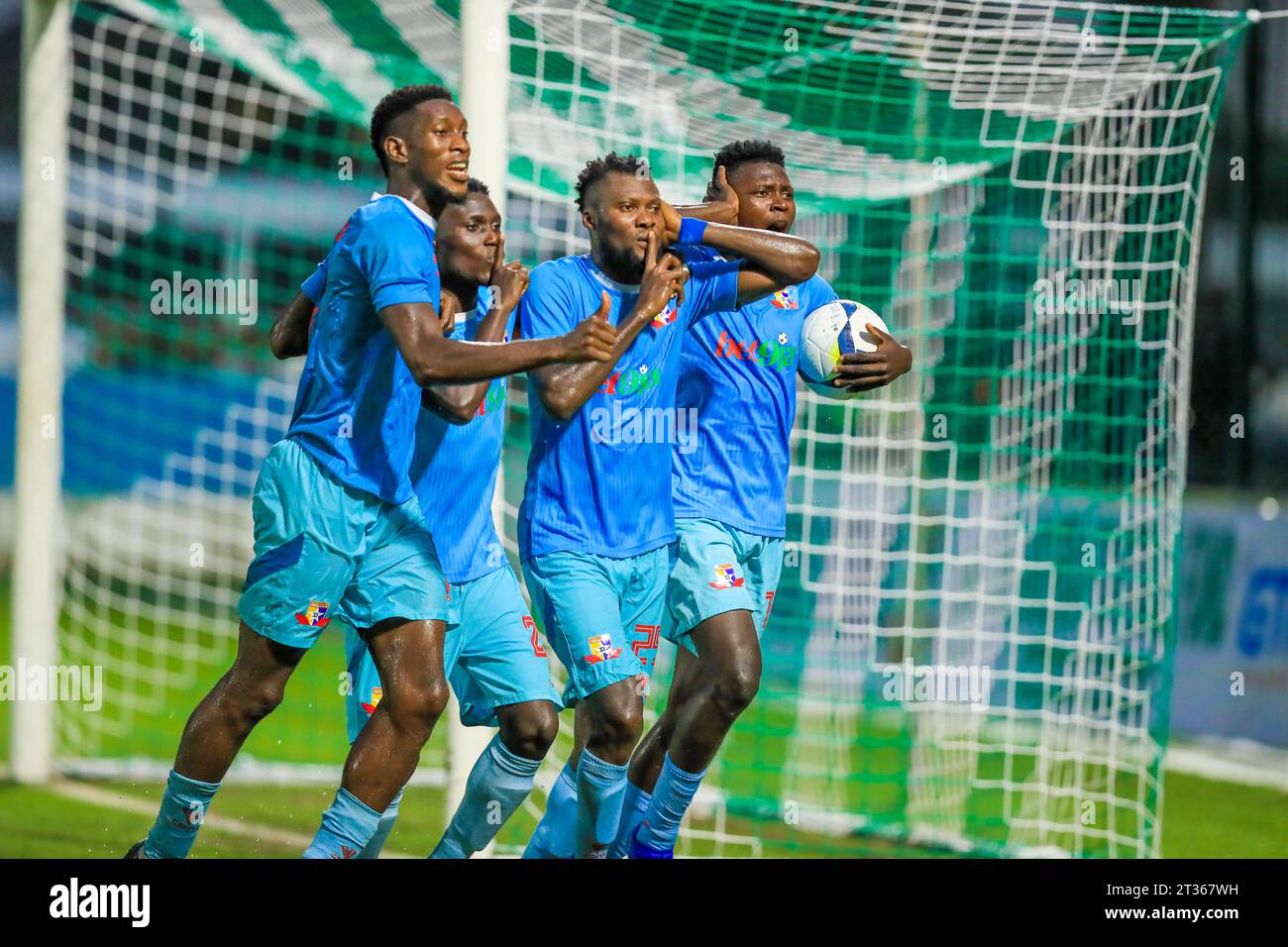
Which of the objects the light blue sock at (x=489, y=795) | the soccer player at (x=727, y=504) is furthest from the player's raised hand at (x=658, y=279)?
the light blue sock at (x=489, y=795)

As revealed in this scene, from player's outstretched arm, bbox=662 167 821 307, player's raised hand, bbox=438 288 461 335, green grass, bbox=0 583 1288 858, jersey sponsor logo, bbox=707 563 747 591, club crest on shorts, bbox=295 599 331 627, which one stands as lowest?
green grass, bbox=0 583 1288 858

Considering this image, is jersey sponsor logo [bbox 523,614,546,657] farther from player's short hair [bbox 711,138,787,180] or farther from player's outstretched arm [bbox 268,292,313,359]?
player's short hair [bbox 711,138,787,180]

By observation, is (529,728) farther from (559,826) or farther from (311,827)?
(311,827)

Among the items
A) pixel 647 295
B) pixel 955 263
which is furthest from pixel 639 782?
pixel 955 263

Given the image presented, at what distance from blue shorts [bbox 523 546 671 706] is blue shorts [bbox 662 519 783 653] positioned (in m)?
0.12

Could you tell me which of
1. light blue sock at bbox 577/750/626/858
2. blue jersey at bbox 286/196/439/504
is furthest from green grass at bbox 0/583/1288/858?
blue jersey at bbox 286/196/439/504

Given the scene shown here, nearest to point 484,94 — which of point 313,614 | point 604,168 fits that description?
point 604,168

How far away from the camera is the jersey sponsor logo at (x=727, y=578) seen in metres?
5.08

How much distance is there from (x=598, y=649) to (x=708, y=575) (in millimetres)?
547

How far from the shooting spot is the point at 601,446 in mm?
4859

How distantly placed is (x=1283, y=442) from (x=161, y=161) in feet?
44.7

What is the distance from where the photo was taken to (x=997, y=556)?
323 inches

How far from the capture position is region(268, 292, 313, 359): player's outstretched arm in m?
4.66

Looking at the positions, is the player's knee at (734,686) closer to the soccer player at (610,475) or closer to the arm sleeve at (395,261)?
the soccer player at (610,475)
